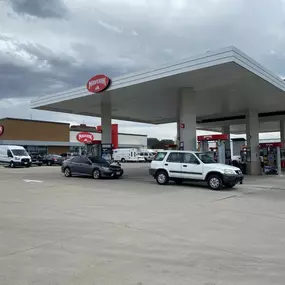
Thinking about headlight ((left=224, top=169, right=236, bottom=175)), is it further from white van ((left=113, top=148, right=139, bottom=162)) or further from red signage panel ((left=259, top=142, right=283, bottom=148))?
white van ((left=113, top=148, right=139, bottom=162))

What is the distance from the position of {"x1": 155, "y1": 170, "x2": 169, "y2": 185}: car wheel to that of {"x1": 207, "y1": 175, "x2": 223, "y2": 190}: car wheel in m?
2.35

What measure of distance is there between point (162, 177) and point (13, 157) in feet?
81.5

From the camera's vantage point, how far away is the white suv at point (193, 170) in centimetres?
1490

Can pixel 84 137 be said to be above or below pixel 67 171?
above

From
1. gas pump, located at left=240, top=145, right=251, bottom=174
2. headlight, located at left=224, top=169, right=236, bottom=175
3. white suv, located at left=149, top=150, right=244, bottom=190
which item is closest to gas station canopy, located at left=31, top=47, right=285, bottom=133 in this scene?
gas pump, located at left=240, top=145, right=251, bottom=174

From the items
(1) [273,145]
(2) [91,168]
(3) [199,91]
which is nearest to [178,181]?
(2) [91,168]

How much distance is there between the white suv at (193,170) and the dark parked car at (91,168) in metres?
3.84

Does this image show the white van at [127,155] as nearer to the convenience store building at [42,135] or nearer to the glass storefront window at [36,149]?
the convenience store building at [42,135]

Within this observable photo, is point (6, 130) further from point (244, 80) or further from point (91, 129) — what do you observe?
point (244, 80)

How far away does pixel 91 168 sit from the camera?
2038 centimetres

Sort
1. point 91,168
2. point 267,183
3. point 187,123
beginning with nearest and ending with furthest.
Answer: point 267,183 < point 187,123 < point 91,168

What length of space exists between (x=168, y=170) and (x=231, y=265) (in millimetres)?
11506

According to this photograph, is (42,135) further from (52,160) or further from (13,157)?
(13,157)

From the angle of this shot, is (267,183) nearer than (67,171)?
Yes
